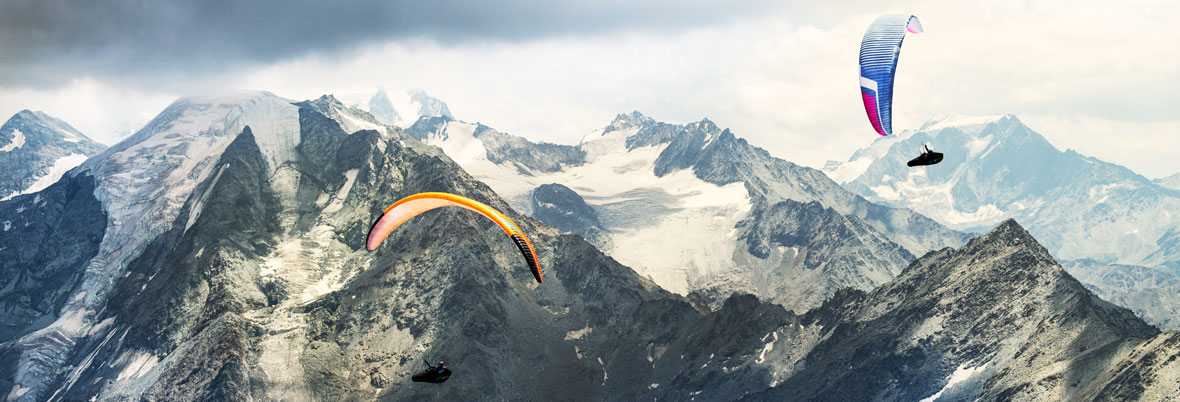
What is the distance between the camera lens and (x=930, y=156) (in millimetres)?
98438

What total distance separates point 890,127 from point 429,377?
56048 millimetres

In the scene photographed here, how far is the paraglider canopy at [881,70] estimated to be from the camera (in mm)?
100375

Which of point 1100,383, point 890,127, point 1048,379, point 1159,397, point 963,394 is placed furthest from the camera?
point 963,394

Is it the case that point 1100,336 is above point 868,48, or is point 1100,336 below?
below

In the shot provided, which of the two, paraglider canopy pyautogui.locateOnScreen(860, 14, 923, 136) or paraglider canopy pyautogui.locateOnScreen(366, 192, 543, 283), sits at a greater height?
paraglider canopy pyautogui.locateOnScreen(860, 14, 923, 136)

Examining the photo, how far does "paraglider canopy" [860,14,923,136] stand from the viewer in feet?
329

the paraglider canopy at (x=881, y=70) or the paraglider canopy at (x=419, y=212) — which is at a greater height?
the paraglider canopy at (x=881, y=70)

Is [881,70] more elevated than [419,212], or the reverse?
[881,70]

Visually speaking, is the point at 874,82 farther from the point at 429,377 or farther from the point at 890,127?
the point at 429,377

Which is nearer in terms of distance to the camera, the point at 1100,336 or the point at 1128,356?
the point at 1128,356

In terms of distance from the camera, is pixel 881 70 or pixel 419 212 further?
pixel 419 212

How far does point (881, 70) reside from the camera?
100500 millimetres

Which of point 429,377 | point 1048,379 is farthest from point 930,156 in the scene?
point 1048,379

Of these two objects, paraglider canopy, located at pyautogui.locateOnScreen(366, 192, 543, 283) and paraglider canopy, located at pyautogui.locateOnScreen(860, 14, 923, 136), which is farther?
paraglider canopy, located at pyautogui.locateOnScreen(366, 192, 543, 283)
